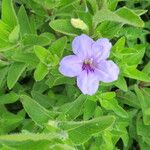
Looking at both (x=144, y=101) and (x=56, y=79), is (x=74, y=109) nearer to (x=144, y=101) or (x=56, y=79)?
(x=56, y=79)

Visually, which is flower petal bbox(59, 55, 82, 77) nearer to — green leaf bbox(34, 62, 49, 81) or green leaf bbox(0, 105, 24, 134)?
green leaf bbox(34, 62, 49, 81)

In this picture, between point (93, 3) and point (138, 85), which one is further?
point (138, 85)

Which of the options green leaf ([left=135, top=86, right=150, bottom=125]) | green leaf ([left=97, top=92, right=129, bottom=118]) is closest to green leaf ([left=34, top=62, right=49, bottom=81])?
A: green leaf ([left=97, top=92, right=129, bottom=118])

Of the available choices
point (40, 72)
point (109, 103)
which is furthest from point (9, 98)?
point (109, 103)

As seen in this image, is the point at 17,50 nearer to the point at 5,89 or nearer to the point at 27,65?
the point at 27,65

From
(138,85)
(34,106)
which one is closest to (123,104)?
(138,85)

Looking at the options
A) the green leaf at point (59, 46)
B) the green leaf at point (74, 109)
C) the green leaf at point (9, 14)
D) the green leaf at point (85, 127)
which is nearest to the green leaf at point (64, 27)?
the green leaf at point (59, 46)

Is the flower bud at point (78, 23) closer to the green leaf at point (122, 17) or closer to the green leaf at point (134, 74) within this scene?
the green leaf at point (122, 17)
